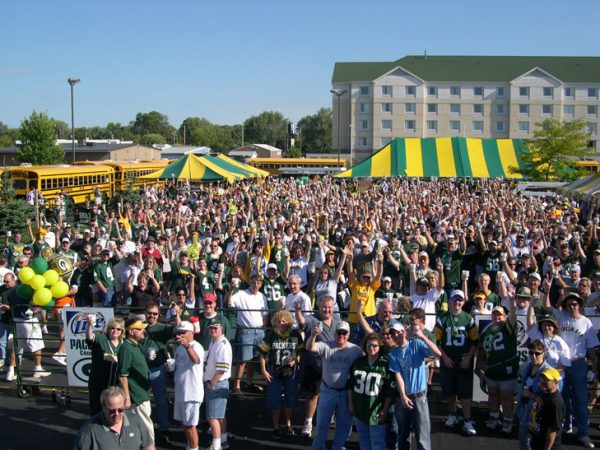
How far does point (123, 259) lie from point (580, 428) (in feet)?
23.2

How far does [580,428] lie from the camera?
629cm

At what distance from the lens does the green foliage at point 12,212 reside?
20500 mm

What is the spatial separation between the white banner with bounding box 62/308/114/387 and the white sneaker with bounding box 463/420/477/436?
3951 mm

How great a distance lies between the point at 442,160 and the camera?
24672mm

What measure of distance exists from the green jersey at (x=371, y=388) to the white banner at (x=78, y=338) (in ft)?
10.2

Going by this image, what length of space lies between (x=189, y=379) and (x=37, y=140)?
49229 mm

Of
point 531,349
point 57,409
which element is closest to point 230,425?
point 57,409

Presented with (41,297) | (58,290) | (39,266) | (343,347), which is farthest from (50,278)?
(343,347)

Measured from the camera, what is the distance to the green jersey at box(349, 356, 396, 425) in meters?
5.36

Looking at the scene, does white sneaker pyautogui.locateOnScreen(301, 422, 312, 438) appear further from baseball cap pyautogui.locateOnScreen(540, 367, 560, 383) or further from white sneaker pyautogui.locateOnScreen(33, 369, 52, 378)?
white sneaker pyautogui.locateOnScreen(33, 369, 52, 378)

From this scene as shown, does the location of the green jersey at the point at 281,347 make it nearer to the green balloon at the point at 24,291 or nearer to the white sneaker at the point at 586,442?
the white sneaker at the point at 586,442

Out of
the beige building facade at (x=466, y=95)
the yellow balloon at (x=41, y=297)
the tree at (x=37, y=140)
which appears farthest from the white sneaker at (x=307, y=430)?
the beige building facade at (x=466, y=95)

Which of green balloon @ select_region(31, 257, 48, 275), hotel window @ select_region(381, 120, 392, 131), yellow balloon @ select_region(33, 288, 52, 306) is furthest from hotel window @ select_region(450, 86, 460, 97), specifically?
yellow balloon @ select_region(33, 288, 52, 306)

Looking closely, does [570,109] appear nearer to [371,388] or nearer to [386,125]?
[386,125]
